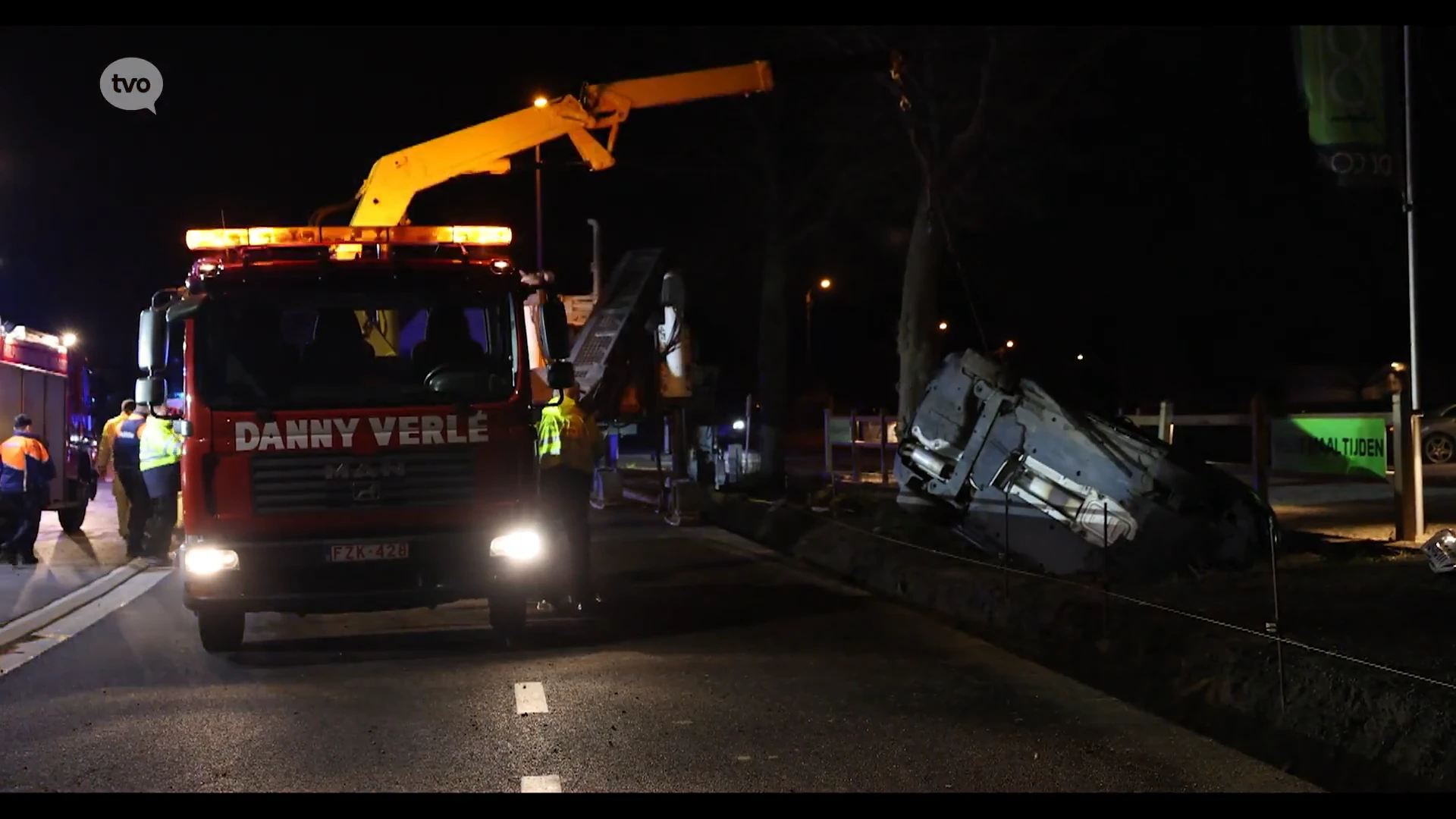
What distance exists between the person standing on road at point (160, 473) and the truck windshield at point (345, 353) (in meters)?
6.20

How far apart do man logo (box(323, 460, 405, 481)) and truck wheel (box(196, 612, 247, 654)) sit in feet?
4.49

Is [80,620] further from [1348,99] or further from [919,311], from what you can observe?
[919,311]

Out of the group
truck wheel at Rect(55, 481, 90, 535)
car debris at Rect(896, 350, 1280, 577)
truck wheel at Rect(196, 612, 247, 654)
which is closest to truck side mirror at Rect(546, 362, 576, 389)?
truck wheel at Rect(196, 612, 247, 654)

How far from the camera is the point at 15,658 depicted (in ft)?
→ 31.9

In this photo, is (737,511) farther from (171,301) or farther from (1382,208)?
(1382,208)

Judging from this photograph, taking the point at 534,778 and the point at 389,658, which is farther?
the point at 389,658

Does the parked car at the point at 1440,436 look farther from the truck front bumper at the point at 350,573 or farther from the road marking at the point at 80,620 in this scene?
the truck front bumper at the point at 350,573

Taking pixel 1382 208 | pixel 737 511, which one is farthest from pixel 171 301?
pixel 1382 208

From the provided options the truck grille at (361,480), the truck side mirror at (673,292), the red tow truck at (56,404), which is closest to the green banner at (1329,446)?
the truck side mirror at (673,292)

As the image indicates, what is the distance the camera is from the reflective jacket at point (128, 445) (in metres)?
16.1

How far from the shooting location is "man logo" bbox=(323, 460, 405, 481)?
909 centimetres

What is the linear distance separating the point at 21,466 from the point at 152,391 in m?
7.09

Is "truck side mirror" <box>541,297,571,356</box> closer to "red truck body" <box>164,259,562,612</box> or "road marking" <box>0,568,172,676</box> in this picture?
"red truck body" <box>164,259,562,612</box>
